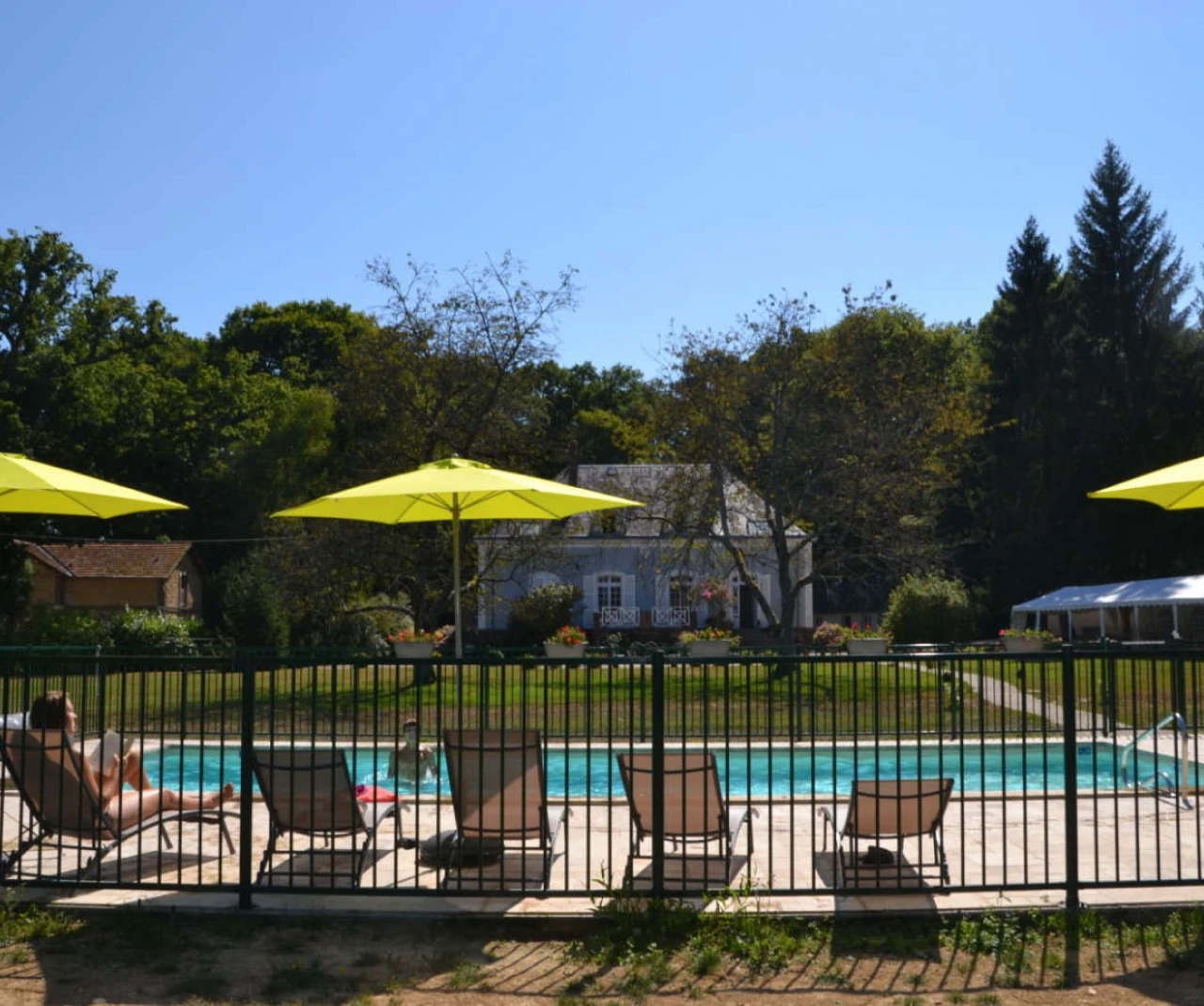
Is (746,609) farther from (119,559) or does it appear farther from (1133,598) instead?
(119,559)

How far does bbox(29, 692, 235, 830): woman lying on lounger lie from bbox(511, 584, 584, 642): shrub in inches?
1194

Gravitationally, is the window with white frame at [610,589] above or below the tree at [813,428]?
below

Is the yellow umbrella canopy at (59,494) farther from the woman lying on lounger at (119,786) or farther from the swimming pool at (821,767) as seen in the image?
the swimming pool at (821,767)

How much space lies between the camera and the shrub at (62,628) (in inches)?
1278

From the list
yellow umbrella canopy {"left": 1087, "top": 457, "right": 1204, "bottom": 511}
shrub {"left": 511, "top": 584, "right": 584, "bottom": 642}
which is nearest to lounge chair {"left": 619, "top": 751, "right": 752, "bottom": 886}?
yellow umbrella canopy {"left": 1087, "top": 457, "right": 1204, "bottom": 511}

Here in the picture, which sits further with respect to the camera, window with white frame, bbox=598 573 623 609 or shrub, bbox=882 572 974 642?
window with white frame, bbox=598 573 623 609

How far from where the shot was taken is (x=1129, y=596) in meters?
35.3

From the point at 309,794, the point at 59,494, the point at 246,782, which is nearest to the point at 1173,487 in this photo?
the point at 309,794

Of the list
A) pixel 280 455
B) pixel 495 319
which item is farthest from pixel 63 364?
pixel 495 319

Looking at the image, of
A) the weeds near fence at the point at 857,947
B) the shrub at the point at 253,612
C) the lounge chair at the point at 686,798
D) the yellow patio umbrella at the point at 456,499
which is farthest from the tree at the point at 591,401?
the weeds near fence at the point at 857,947

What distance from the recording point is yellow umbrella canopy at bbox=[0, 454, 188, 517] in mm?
9133

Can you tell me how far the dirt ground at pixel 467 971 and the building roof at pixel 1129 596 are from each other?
98.6 feet

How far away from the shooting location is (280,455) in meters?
46.4

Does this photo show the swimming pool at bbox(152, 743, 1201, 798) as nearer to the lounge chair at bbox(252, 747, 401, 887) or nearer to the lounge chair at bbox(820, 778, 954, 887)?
the lounge chair at bbox(820, 778, 954, 887)
